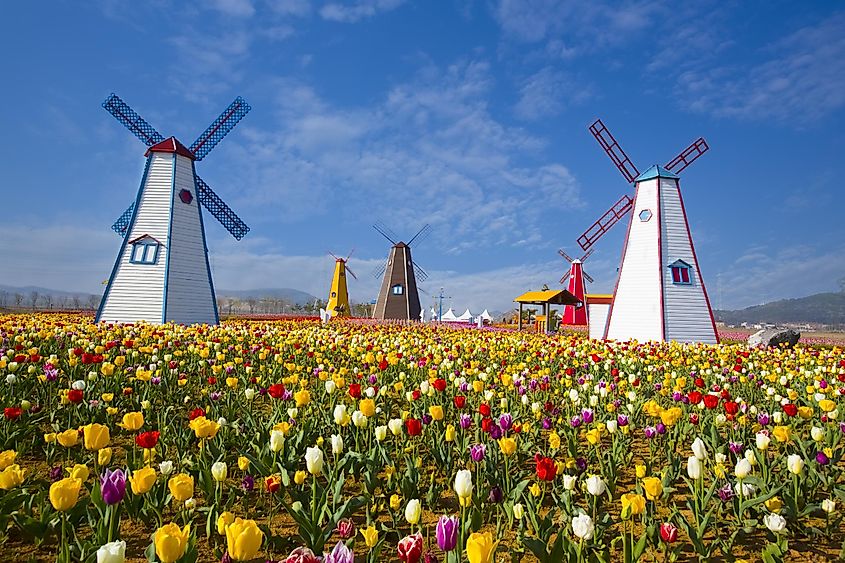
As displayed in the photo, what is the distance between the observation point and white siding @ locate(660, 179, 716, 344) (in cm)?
1923

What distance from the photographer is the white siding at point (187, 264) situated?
20.2 m

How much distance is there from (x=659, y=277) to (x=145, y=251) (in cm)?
2056

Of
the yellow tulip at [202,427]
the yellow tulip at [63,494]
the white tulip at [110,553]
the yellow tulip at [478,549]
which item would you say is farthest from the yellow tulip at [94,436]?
the yellow tulip at [478,549]

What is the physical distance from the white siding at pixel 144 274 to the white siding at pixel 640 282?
732 inches

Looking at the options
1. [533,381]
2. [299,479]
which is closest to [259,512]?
[299,479]

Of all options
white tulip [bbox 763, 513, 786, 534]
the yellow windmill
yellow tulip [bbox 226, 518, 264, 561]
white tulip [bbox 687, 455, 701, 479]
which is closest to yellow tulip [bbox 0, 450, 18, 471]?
yellow tulip [bbox 226, 518, 264, 561]

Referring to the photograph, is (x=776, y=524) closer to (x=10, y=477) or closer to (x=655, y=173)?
(x=10, y=477)

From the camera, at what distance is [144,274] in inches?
780

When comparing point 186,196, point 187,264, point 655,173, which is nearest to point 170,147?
point 186,196

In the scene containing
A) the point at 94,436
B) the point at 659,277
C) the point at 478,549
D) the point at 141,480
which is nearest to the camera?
the point at 478,549

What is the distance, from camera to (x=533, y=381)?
637cm

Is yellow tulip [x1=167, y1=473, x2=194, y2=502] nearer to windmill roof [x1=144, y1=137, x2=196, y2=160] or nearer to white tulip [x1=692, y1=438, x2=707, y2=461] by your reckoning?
white tulip [x1=692, y1=438, x2=707, y2=461]

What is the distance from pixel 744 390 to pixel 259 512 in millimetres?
7600

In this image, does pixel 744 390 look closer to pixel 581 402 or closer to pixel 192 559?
pixel 581 402
